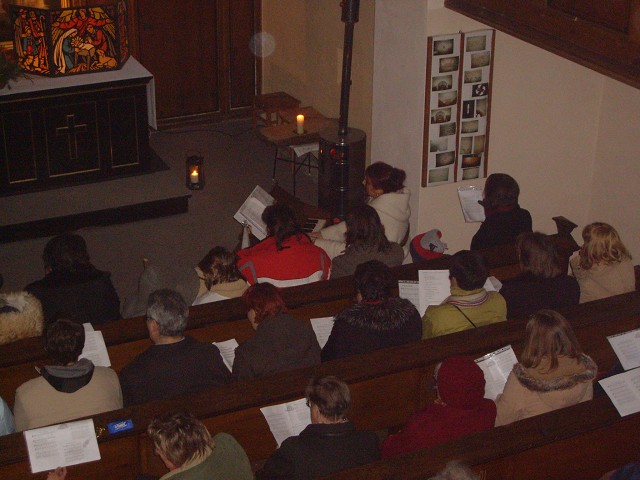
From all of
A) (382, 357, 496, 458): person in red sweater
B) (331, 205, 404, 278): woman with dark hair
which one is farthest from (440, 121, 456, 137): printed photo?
(382, 357, 496, 458): person in red sweater

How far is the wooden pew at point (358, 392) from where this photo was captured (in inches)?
158

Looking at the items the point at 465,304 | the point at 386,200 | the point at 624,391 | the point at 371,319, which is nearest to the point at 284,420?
the point at 371,319

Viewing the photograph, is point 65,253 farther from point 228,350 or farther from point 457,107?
point 457,107

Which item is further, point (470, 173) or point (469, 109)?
point (470, 173)

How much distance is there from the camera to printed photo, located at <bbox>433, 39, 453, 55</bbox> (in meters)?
6.73

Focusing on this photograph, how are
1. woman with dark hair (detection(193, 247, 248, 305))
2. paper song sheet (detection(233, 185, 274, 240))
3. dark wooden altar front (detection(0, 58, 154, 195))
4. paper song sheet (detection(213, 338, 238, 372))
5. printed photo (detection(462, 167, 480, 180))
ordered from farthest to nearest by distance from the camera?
dark wooden altar front (detection(0, 58, 154, 195))
printed photo (detection(462, 167, 480, 180))
paper song sheet (detection(233, 185, 274, 240))
woman with dark hair (detection(193, 247, 248, 305))
paper song sheet (detection(213, 338, 238, 372))

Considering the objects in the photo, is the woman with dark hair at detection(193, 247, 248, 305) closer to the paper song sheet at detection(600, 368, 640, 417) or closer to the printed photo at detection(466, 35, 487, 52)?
the paper song sheet at detection(600, 368, 640, 417)

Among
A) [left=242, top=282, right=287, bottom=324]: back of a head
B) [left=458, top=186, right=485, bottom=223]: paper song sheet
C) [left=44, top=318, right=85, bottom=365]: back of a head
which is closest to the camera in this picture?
[left=44, top=318, right=85, bottom=365]: back of a head

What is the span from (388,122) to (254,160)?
9.76 ft

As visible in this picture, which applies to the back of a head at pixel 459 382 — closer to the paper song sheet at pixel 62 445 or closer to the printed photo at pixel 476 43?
the paper song sheet at pixel 62 445

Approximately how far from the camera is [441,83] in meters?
6.88

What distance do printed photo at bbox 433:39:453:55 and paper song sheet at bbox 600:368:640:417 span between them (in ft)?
10.6

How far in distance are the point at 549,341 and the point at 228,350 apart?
168cm

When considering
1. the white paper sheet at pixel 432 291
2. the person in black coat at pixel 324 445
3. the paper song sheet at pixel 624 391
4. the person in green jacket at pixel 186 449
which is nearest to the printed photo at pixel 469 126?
the white paper sheet at pixel 432 291
